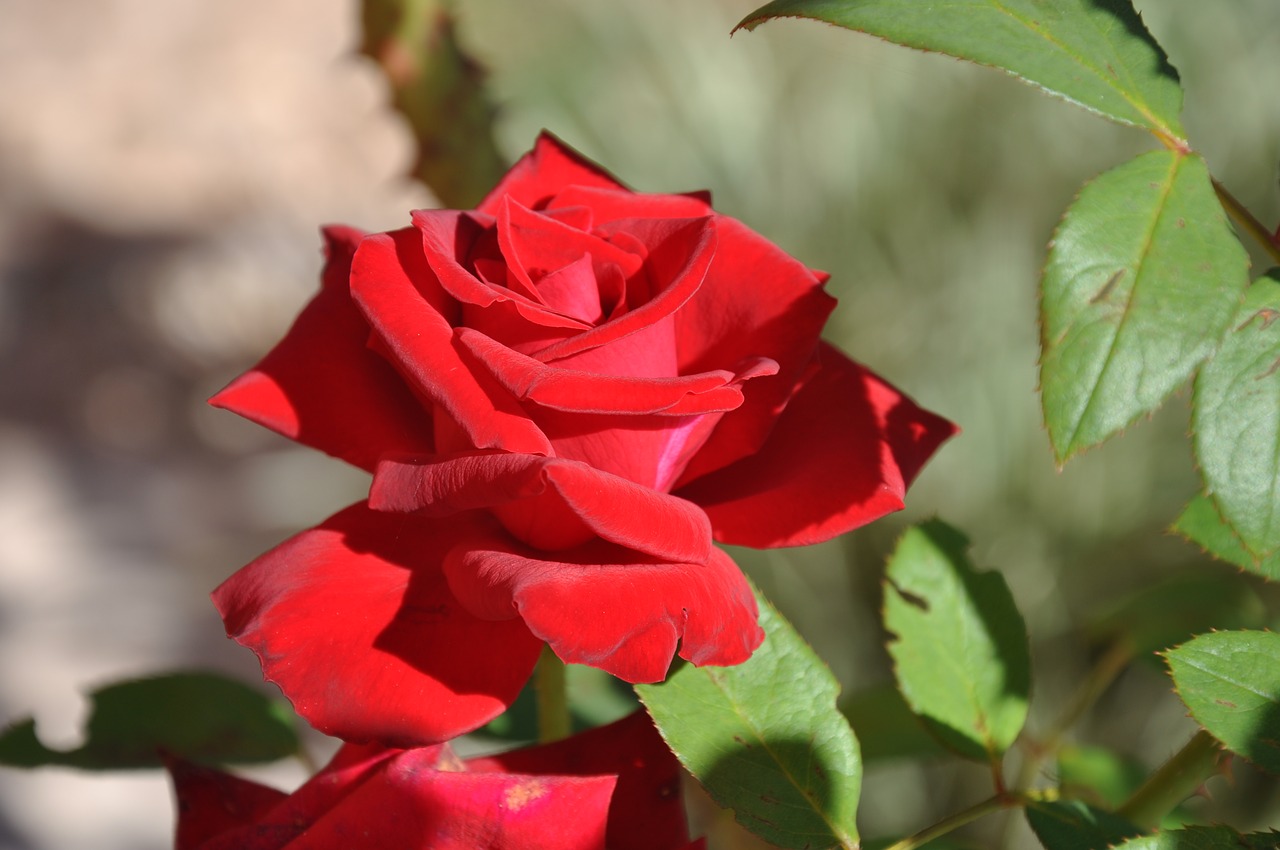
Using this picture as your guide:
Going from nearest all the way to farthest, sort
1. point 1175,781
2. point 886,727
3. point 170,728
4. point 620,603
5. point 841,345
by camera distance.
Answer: point 620,603, point 1175,781, point 170,728, point 886,727, point 841,345

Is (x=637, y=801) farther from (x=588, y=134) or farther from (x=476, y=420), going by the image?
(x=588, y=134)

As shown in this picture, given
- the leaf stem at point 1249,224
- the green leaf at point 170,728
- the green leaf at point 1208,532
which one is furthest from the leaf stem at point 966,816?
the green leaf at point 170,728

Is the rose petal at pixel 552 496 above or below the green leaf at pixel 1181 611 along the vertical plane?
above

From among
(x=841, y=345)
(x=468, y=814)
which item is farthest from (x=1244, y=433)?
(x=841, y=345)

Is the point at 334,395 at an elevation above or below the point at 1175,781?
above

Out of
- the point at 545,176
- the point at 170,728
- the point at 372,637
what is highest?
the point at 545,176

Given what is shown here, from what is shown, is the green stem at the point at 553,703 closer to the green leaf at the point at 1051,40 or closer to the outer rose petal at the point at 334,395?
the outer rose petal at the point at 334,395

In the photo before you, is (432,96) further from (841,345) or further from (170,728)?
(841,345)
